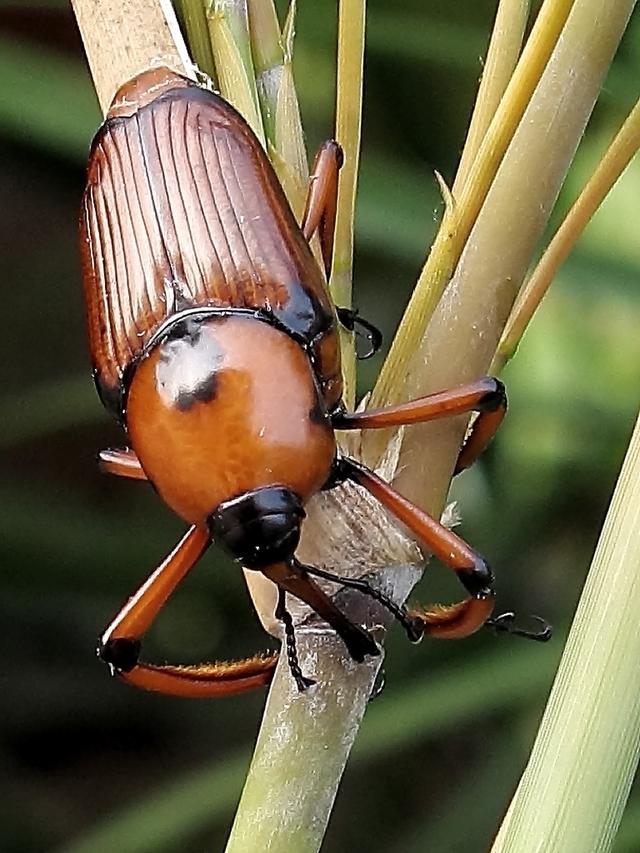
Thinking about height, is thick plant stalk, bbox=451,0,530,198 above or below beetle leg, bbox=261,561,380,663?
above

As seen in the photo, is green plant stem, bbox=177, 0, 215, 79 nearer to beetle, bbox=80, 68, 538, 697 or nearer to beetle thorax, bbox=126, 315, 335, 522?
beetle, bbox=80, 68, 538, 697

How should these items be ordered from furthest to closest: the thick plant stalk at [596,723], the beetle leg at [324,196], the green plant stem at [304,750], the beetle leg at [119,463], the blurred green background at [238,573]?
1. the blurred green background at [238,573]
2. the beetle leg at [119,463]
3. the beetle leg at [324,196]
4. the green plant stem at [304,750]
5. the thick plant stalk at [596,723]

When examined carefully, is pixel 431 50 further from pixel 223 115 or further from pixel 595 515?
pixel 223 115

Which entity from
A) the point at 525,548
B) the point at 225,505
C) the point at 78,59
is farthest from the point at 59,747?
the point at 225,505

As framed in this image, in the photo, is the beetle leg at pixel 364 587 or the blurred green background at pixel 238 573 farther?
the blurred green background at pixel 238 573

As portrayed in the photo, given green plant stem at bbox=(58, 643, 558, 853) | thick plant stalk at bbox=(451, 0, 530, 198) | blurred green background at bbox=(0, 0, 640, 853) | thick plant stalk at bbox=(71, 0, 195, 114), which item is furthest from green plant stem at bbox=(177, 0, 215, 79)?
green plant stem at bbox=(58, 643, 558, 853)

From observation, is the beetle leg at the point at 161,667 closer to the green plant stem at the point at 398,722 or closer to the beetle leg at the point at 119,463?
the beetle leg at the point at 119,463

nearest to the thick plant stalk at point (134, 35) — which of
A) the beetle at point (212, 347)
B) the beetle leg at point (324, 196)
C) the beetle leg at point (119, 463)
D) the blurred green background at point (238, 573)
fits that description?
the beetle at point (212, 347)
